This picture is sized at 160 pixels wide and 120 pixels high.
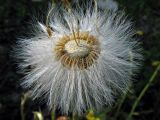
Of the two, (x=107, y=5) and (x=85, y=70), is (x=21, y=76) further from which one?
(x=85, y=70)

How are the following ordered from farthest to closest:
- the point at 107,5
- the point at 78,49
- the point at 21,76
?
the point at 21,76 → the point at 107,5 → the point at 78,49

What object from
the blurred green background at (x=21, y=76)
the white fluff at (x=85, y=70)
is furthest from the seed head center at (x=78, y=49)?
the blurred green background at (x=21, y=76)

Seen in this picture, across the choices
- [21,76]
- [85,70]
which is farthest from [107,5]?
[21,76]

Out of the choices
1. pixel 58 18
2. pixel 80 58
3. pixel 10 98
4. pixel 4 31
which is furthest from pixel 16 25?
pixel 80 58

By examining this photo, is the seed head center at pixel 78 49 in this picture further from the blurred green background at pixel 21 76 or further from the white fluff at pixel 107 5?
the blurred green background at pixel 21 76

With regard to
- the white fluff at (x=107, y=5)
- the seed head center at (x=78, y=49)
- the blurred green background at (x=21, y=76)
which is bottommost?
the blurred green background at (x=21, y=76)

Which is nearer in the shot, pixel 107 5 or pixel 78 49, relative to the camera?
pixel 78 49
